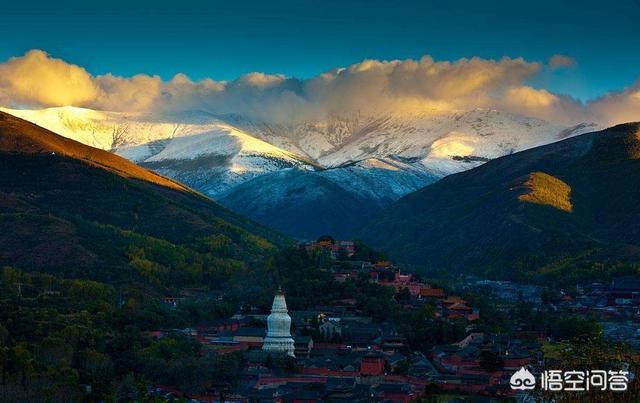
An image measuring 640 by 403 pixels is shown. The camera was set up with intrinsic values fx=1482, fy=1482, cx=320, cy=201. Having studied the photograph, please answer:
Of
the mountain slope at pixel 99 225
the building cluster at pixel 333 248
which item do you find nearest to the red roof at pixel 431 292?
the building cluster at pixel 333 248

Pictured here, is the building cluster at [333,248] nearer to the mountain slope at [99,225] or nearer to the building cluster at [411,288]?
the building cluster at [411,288]

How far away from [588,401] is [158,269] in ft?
320

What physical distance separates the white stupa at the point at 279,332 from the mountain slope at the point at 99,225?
32.1 metres

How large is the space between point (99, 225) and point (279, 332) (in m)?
60.9

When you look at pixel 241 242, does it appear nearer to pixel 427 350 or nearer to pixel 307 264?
pixel 307 264

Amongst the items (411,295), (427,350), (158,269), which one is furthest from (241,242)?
(427,350)

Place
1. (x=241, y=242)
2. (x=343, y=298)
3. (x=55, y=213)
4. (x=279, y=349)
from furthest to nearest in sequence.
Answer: (x=241, y=242) → (x=55, y=213) → (x=343, y=298) → (x=279, y=349)

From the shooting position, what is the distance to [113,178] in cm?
18538

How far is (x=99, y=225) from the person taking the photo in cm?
15925

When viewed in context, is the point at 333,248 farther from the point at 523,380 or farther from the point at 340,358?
the point at 523,380

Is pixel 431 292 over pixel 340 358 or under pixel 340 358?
over

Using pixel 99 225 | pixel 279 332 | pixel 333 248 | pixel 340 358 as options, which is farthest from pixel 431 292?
pixel 99 225

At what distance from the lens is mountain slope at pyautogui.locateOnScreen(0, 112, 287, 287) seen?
139 meters

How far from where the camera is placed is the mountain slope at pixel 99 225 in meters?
139
